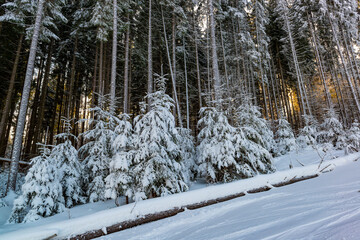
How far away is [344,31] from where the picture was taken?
Answer: 54.5 feet

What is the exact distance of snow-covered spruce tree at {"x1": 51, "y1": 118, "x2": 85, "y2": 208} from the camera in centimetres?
655

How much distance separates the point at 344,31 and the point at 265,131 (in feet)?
52.5

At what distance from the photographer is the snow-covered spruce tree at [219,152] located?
668 cm

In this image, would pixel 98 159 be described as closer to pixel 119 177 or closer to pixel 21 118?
pixel 119 177

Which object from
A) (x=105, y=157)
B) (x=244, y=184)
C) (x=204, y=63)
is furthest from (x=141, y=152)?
(x=204, y=63)

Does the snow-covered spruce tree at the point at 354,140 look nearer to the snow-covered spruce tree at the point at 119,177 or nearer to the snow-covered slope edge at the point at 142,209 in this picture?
the snow-covered slope edge at the point at 142,209

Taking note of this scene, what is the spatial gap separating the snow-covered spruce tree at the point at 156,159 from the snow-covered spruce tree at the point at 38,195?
2.70 m

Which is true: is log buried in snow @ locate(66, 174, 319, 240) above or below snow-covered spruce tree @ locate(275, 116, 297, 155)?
below

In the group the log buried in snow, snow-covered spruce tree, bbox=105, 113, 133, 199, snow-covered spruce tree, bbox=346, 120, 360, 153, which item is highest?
snow-covered spruce tree, bbox=346, 120, 360, 153

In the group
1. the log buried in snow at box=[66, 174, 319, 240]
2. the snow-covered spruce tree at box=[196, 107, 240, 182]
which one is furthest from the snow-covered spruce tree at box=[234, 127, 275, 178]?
the log buried in snow at box=[66, 174, 319, 240]

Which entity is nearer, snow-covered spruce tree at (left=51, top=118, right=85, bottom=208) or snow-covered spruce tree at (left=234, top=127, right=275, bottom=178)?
snow-covered spruce tree at (left=51, top=118, right=85, bottom=208)

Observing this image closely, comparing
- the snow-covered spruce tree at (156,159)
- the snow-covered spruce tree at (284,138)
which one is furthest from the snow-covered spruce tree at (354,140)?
the snow-covered spruce tree at (156,159)

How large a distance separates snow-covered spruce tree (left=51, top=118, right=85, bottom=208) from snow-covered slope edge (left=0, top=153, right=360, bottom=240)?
309 cm

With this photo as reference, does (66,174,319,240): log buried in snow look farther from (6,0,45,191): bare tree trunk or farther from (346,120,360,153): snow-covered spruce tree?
(6,0,45,191): bare tree trunk
